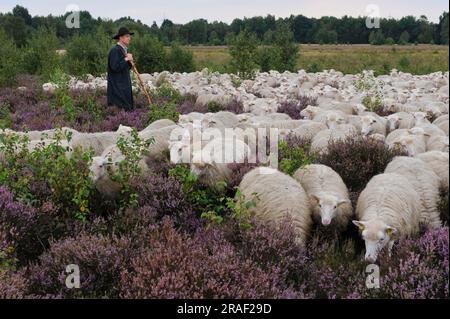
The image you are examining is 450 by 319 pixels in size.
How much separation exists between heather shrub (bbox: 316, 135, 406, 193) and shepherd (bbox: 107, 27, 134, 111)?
5.93 metres

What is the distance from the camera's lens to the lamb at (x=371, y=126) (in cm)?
924

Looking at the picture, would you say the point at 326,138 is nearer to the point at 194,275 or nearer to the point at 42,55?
the point at 194,275

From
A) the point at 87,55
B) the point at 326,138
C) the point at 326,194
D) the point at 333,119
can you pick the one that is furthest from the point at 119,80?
the point at 87,55

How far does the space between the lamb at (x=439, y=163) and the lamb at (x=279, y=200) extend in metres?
1.89

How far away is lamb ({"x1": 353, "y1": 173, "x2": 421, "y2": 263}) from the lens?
15.5ft

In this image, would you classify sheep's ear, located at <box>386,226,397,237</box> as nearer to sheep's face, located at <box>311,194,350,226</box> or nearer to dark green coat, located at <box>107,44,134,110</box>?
sheep's face, located at <box>311,194,350,226</box>

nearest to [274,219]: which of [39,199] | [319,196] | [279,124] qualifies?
[319,196]

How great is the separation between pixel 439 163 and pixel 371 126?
2.97m

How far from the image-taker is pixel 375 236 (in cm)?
470

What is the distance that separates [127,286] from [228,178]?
290cm

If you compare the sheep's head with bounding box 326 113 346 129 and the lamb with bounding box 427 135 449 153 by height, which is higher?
the sheep's head with bounding box 326 113 346 129

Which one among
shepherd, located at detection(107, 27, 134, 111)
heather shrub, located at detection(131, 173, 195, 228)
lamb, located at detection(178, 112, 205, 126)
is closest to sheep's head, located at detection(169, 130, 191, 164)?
heather shrub, located at detection(131, 173, 195, 228)

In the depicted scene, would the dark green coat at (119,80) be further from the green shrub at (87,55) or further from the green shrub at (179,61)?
the green shrub at (179,61)

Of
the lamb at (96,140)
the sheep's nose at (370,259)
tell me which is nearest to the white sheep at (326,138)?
the sheep's nose at (370,259)
